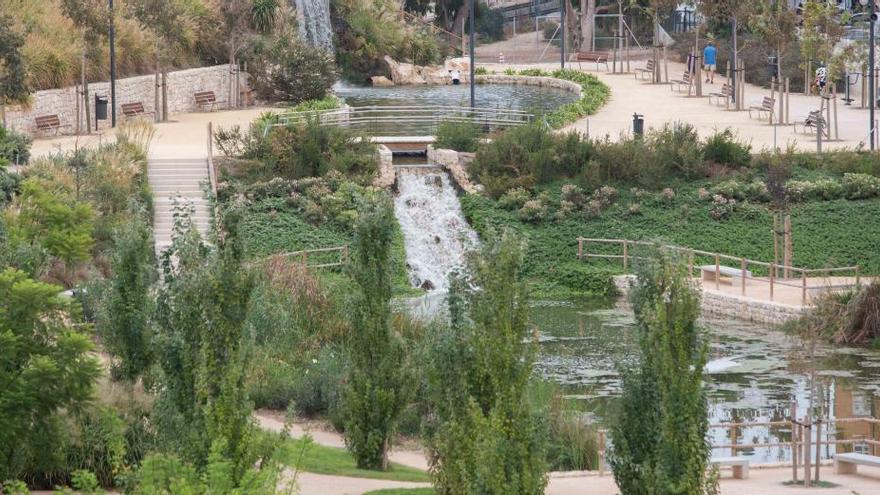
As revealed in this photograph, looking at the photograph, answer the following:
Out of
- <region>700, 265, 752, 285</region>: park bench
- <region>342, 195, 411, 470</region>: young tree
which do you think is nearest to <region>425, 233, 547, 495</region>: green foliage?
<region>342, 195, 411, 470</region>: young tree

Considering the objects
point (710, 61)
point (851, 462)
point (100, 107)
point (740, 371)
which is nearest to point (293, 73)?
point (100, 107)

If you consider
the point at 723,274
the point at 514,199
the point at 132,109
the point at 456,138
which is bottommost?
the point at 723,274

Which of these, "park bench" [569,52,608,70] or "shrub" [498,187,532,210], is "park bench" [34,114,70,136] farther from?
"park bench" [569,52,608,70]

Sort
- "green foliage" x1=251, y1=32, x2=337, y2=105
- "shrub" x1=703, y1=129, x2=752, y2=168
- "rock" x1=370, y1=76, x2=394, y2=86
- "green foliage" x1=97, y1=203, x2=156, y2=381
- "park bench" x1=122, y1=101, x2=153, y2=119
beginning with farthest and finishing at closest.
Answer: "rock" x1=370, y1=76, x2=394, y2=86
"green foliage" x1=251, y1=32, x2=337, y2=105
"park bench" x1=122, y1=101, x2=153, y2=119
"shrub" x1=703, y1=129, x2=752, y2=168
"green foliage" x1=97, y1=203, x2=156, y2=381

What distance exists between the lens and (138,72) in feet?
157

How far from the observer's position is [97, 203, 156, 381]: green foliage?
19.3 metres

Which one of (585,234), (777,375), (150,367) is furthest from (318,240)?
(150,367)

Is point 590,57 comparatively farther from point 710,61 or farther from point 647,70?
point 710,61

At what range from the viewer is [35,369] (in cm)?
1662

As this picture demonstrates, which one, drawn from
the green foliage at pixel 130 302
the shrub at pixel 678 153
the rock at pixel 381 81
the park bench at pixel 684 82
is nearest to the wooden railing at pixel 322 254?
the shrub at pixel 678 153

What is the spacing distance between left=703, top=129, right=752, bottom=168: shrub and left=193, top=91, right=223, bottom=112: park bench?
1566 centimetres

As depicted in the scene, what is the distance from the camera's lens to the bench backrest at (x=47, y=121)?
134ft

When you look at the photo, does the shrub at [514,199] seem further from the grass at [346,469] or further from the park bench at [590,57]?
the park bench at [590,57]

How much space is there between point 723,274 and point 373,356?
47.9 ft
